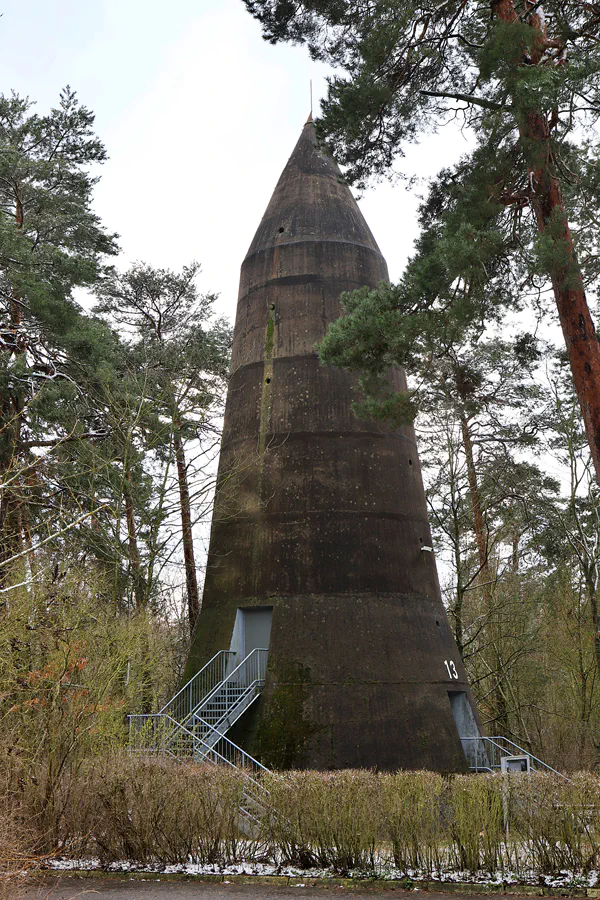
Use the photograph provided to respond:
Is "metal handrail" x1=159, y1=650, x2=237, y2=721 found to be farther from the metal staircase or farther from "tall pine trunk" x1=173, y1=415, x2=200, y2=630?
"tall pine trunk" x1=173, y1=415, x2=200, y2=630

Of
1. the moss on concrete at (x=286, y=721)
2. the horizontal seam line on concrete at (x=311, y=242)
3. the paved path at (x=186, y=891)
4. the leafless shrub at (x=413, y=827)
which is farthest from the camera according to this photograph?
→ the horizontal seam line on concrete at (x=311, y=242)

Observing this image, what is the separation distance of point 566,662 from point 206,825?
14.8 m

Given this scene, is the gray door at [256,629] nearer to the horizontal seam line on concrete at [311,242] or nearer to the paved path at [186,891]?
the paved path at [186,891]

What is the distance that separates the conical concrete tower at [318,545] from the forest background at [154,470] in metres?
1.75

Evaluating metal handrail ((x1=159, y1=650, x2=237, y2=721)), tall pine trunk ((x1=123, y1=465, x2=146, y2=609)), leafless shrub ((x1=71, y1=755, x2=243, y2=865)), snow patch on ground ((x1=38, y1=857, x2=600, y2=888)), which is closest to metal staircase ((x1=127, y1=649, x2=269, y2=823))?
metal handrail ((x1=159, y1=650, x2=237, y2=721))

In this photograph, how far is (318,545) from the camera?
1371cm

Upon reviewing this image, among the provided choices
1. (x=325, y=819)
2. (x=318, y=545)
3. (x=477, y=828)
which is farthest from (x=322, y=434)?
(x=477, y=828)

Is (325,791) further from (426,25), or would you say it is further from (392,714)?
(426,25)

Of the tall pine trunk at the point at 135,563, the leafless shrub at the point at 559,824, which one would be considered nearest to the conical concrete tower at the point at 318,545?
the tall pine trunk at the point at 135,563

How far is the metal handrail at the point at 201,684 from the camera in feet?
43.4

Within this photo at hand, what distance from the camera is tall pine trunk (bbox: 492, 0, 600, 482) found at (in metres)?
9.20

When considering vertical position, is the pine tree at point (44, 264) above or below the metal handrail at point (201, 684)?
above

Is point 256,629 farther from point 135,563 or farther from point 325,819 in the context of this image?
point 325,819

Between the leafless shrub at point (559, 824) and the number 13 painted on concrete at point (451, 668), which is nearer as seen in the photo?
the leafless shrub at point (559, 824)
